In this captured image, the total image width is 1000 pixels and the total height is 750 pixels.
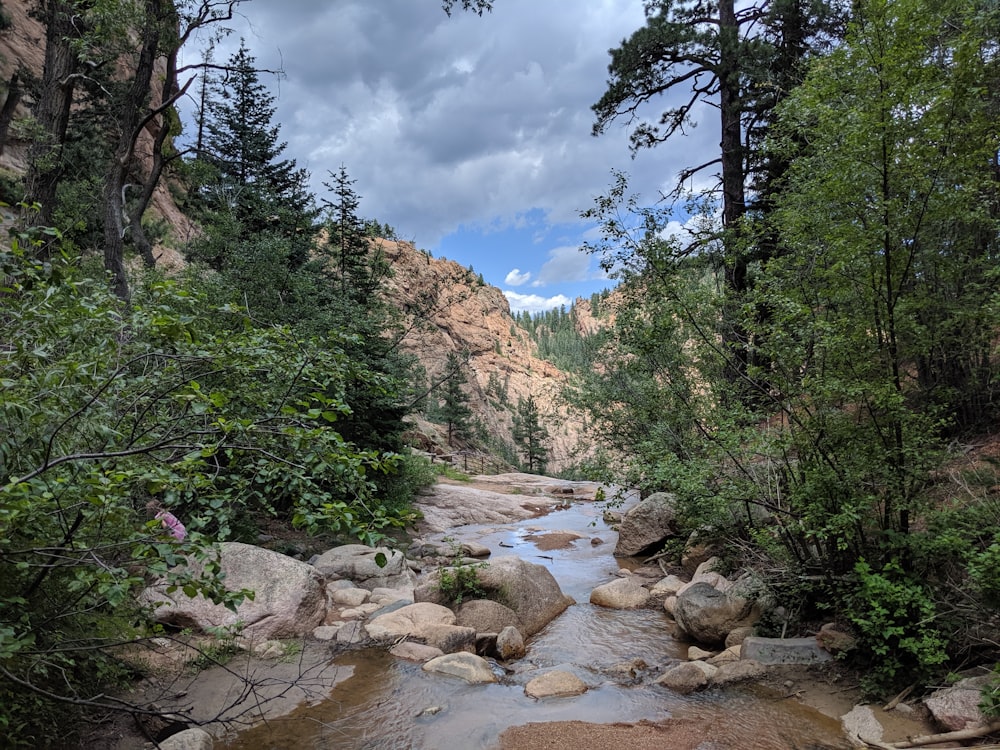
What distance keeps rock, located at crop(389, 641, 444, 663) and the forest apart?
1703 millimetres

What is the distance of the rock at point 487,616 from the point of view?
7695 mm

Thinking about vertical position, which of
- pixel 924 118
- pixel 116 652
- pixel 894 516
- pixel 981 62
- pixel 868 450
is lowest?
pixel 116 652

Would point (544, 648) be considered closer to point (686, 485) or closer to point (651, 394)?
point (686, 485)

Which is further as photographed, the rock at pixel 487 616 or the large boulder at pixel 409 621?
the rock at pixel 487 616

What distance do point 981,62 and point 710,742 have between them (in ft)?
21.3

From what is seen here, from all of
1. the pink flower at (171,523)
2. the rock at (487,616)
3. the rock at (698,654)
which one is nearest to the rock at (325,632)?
the rock at (487,616)

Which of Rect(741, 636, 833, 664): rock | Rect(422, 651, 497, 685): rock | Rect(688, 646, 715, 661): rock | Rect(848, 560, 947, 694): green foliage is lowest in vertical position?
Rect(688, 646, 715, 661): rock

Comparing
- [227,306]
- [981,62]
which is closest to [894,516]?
[981,62]

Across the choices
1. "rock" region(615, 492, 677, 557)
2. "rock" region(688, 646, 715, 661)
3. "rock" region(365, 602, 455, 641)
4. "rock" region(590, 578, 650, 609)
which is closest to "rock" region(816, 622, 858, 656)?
"rock" region(688, 646, 715, 661)

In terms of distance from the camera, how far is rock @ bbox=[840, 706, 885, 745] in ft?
14.7

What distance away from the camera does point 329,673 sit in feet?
20.1

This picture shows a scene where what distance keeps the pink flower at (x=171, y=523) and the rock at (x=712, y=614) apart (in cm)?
629

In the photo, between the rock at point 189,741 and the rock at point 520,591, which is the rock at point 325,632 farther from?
the rock at point 189,741

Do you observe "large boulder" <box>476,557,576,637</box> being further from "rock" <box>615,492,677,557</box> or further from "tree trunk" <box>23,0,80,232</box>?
"tree trunk" <box>23,0,80,232</box>
